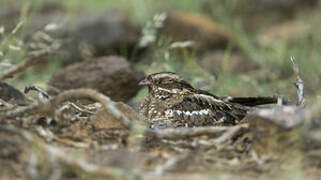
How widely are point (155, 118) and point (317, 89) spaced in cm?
313

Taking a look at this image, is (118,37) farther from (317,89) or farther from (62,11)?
(317,89)

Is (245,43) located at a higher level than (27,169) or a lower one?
higher

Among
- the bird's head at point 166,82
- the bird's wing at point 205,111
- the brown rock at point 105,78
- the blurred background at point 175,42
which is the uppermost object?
the blurred background at point 175,42

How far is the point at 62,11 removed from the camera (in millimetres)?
8984

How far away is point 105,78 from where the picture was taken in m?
5.17

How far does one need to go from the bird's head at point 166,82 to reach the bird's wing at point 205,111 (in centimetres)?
26

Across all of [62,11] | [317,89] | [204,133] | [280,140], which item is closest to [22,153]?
[204,133]

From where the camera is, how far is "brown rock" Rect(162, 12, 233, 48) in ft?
27.2

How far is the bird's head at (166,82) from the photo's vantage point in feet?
14.7

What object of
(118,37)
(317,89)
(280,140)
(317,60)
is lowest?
(280,140)

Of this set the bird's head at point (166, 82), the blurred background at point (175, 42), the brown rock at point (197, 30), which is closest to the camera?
the bird's head at point (166, 82)

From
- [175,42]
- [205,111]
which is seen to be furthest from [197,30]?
[205,111]

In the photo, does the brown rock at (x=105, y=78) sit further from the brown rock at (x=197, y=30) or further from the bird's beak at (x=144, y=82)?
the brown rock at (x=197, y=30)

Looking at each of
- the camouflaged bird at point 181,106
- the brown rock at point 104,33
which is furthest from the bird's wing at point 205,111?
the brown rock at point 104,33
